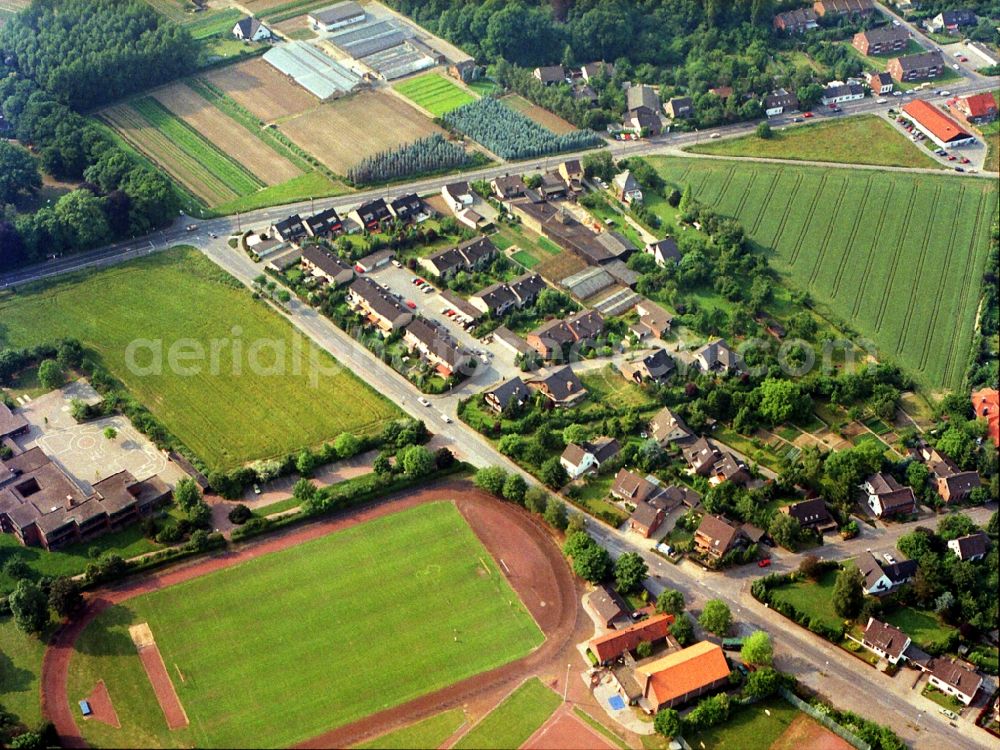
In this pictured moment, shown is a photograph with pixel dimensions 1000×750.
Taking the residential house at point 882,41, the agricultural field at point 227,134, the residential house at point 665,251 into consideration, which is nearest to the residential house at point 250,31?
the agricultural field at point 227,134

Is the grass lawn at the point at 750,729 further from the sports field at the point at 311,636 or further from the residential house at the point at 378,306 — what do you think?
the residential house at the point at 378,306

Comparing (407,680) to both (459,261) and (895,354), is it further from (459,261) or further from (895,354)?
(895,354)

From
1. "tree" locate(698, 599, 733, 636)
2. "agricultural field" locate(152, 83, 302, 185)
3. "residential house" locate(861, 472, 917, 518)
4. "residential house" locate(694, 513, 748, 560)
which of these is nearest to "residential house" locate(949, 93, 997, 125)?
"residential house" locate(861, 472, 917, 518)

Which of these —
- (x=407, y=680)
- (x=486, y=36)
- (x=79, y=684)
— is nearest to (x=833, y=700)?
(x=407, y=680)

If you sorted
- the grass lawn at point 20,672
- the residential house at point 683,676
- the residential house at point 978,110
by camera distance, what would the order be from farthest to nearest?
the residential house at point 978,110 < the residential house at point 683,676 < the grass lawn at point 20,672

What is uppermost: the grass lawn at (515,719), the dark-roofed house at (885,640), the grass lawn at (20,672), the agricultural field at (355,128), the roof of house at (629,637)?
the agricultural field at (355,128)
